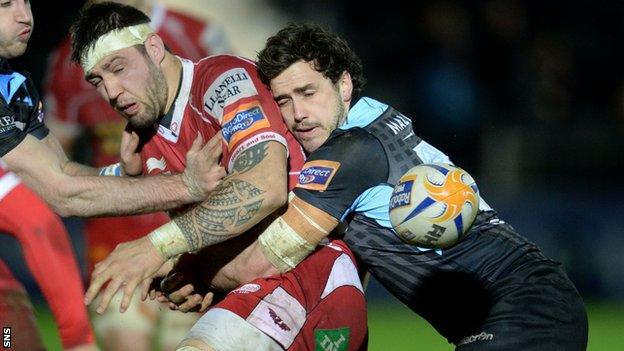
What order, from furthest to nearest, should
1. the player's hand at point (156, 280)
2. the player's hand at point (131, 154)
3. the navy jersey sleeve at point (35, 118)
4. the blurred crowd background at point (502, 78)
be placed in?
the blurred crowd background at point (502, 78)
the navy jersey sleeve at point (35, 118)
the player's hand at point (131, 154)
the player's hand at point (156, 280)

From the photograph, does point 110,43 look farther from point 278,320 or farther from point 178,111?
point 278,320

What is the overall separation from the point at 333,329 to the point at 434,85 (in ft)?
21.3

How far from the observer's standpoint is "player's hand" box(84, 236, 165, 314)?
5.02 m

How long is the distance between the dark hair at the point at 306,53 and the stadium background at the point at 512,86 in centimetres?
537

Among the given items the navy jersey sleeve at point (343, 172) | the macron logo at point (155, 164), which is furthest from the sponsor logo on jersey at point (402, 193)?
the macron logo at point (155, 164)

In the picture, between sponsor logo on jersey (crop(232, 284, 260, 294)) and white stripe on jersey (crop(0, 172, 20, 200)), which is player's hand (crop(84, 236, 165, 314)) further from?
white stripe on jersey (crop(0, 172, 20, 200))

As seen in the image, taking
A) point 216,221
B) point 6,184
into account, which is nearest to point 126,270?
point 216,221

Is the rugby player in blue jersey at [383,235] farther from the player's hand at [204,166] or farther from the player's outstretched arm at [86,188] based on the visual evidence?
the player's outstretched arm at [86,188]

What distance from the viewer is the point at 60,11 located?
37.7 ft

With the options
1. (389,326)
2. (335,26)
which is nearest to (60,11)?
(335,26)

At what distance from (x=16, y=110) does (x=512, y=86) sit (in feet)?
21.6

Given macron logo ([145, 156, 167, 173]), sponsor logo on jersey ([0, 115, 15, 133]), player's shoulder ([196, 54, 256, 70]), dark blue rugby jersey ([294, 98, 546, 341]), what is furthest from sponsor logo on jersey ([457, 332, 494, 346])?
sponsor logo on jersey ([0, 115, 15, 133])

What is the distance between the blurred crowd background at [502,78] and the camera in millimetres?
11047

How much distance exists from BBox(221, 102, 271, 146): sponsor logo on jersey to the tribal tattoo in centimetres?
23
